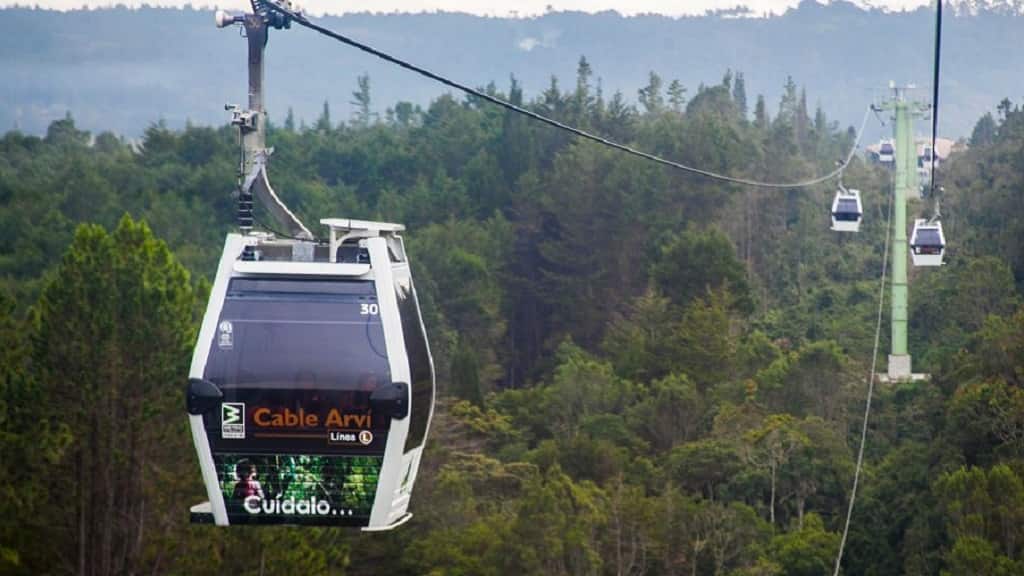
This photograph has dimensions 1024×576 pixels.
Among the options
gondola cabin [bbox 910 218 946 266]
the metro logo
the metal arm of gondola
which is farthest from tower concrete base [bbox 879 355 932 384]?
the metro logo

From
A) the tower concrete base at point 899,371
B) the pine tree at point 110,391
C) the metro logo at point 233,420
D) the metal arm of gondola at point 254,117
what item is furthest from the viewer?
the tower concrete base at point 899,371

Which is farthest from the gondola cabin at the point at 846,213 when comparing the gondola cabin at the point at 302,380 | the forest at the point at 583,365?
the gondola cabin at the point at 302,380

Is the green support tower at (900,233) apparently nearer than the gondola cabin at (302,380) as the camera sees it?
No

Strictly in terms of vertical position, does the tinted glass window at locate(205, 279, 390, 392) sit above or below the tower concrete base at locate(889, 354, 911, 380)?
above

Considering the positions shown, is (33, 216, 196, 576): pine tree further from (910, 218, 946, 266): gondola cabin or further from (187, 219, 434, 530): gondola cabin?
(187, 219, 434, 530): gondola cabin

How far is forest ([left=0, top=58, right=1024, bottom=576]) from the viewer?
38.8 meters

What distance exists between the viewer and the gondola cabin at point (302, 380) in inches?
540

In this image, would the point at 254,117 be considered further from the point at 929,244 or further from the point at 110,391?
the point at 929,244

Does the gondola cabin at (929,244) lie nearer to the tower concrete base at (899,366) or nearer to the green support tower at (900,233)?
the green support tower at (900,233)

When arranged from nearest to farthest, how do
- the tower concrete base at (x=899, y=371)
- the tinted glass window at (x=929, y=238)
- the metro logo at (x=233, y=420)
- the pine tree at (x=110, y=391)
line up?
1. the metro logo at (x=233, y=420)
2. the pine tree at (x=110, y=391)
3. the tinted glass window at (x=929, y=238)
4. the tower concrete base at (x=899, y=371)

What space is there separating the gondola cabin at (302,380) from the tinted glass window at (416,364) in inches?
3.2

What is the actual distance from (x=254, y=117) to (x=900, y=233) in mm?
41569

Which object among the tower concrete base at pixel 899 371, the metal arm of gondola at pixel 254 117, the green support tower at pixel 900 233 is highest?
the metal arm of gondola at pixel 254 117

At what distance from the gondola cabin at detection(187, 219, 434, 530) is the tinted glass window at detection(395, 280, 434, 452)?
81 mm
